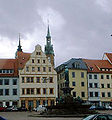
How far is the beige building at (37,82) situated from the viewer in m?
69.6

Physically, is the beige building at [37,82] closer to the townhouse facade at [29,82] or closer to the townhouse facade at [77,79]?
the townhouse facade at [29,82]

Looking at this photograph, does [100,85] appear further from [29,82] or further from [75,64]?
[29,82]

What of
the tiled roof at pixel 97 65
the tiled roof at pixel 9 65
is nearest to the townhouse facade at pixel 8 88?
the tiled roof at pixel 9 65

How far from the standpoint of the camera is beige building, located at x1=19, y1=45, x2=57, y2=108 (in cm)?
6962

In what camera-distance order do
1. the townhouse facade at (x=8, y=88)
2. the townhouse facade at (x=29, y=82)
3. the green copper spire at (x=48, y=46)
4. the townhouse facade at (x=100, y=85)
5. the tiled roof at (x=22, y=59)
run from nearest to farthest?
the townhouse facade at (x=8, y=88), the townhouse facade at (x=29, y=82), the tiled roof at (x=22, y=59), the townhouse facade at (x=100, y=85), the green copper spire at (x=48, y=46)

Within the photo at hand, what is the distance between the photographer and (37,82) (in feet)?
231

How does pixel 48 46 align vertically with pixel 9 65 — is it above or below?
above

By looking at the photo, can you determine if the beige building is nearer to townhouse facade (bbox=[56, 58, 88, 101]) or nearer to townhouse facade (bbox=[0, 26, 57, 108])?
townhouse facade (bbox=[0, 26, 57, 108])

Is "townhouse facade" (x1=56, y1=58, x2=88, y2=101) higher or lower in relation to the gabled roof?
lower

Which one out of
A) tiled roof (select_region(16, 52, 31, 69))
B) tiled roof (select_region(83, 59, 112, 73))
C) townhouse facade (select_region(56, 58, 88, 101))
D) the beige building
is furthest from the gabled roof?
tiled roof (select_region(16, 52, 31, 69))

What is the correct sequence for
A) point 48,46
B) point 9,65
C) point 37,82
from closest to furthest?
point 37,82 → point 9,65 → point 48,46

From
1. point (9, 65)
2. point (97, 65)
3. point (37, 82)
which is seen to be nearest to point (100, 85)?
point (97, 65)

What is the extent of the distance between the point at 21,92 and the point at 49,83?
7773 mm

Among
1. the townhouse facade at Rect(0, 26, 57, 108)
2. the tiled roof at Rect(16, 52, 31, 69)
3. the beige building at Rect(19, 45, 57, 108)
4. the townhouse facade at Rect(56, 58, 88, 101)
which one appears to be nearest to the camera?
the townhouse facade at Rect(0, 26, 57, 108)
